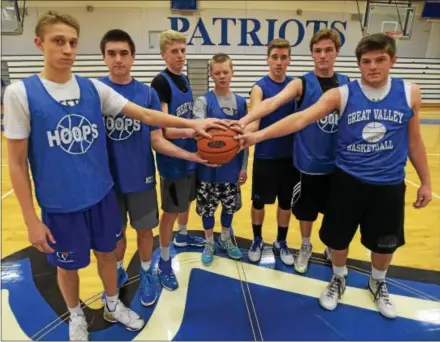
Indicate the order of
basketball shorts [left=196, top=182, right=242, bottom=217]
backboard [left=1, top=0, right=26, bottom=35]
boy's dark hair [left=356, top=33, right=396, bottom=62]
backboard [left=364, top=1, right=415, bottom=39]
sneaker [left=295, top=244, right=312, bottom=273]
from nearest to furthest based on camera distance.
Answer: boy's dark hair [left=356, top=33, right=396, bottom=62]
basketball shorts [left=196, top=182, right=242, bottom=217]
sneaker [left=295, top=244, right=312, bottom=273]
backboard [left=1, top=0, right=26, bottom=35]
backboard [left=364, top=1, right=415, bottom=39]

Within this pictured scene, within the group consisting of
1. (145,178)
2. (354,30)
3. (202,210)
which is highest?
(354,30)

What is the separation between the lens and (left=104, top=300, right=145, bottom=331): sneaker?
2.04m

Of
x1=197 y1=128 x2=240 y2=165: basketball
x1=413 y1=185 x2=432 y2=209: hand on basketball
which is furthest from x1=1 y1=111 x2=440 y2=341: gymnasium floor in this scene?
x1=197 y1=128 x2=240 y2=165: basketball

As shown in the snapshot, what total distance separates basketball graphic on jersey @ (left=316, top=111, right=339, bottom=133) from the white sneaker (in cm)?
191

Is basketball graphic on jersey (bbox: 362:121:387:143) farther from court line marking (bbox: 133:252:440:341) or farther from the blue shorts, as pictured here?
the blue shorts

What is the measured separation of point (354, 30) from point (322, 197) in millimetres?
8885

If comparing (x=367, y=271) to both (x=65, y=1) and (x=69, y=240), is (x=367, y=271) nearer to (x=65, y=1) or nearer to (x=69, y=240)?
(x=69, y=240)

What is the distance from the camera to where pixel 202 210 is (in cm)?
254

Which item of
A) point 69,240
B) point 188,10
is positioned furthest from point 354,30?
point 69,240

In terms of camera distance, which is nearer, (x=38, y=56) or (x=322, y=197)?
(x=322, y=197)

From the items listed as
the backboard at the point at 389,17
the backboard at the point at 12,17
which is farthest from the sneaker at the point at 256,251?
the backboard at the point at 12,17

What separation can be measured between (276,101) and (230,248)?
130 cm

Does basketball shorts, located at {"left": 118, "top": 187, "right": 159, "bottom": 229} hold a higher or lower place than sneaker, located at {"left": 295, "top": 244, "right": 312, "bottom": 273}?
higher

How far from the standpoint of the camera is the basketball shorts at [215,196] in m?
2.48
